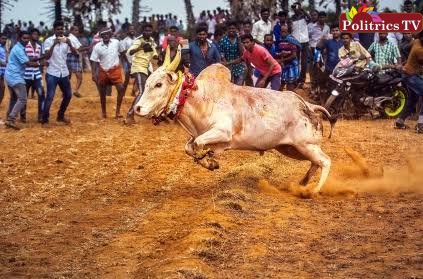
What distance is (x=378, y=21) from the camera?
18.6 m

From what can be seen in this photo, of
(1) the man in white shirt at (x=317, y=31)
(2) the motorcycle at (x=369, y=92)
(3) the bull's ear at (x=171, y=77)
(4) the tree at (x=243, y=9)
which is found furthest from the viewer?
(4) the tree at (x=243, y=9)

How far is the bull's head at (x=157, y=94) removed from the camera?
894 cm

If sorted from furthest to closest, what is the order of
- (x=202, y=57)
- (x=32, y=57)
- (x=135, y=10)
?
(x=135, y=10)
(x=32, y=57)
(x=202, y=57)

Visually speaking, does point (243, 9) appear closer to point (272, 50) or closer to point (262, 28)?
point (262, 28)

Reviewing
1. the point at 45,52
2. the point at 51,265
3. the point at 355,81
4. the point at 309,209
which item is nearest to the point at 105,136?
the point at 45,52

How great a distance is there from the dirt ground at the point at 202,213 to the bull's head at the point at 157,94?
105 cm

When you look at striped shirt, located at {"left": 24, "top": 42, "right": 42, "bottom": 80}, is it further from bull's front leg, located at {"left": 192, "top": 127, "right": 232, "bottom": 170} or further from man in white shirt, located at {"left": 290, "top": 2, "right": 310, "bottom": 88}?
bull's front leg, located at {"left": 192, "top": 127, "right": 232, "bottom": 170}

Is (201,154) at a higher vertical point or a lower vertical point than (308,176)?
higher

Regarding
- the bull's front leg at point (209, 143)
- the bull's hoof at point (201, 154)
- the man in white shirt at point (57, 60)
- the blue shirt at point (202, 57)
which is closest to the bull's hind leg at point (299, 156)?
the bull's front leg at point (209, 143)

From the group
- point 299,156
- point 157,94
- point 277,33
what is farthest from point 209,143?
point 277,33

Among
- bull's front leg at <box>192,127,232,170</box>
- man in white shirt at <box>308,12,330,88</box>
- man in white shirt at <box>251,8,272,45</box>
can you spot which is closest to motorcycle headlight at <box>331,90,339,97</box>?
man in white shirt at <box>251,8,272,45</box>

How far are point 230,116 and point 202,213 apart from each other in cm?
146

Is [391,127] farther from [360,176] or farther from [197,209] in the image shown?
[197,209]

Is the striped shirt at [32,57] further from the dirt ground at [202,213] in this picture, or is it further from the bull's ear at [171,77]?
the bull's ear at [171,77]
